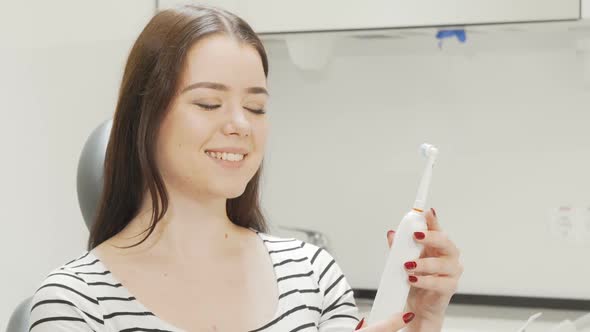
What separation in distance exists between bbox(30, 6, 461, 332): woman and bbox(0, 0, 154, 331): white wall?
1.80 feet

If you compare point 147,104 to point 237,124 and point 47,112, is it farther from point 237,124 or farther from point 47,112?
point 47,112

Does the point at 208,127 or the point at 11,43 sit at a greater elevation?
the point at 11,43

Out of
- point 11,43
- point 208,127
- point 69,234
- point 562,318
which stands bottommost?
point 562,318

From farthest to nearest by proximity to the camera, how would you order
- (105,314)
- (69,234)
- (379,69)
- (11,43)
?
1. (379,69)
2. (69,234)
3. (11,43)
4. (105,314)

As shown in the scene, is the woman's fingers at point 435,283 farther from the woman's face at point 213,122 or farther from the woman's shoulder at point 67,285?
the woman's shoulder at point 67,285

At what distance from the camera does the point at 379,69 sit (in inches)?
93.1

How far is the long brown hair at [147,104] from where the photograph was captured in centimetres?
110

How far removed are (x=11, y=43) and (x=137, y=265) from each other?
69 centimetres

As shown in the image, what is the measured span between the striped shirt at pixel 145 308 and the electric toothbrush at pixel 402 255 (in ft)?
0.42

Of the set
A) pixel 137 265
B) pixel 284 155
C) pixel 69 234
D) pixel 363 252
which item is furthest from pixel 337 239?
pixel 137 265

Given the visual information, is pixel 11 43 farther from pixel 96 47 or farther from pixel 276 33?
pixel 276 33

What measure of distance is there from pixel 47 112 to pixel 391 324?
1009 mm

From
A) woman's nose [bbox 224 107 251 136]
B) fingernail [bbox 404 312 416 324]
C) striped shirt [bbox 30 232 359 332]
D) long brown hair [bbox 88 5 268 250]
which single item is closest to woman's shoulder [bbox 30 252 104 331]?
striped shirt [bbox 30 232 359 332]

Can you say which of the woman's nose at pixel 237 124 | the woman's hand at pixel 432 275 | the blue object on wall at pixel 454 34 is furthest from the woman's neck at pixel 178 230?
the blue object on wall at pixel 454 34
